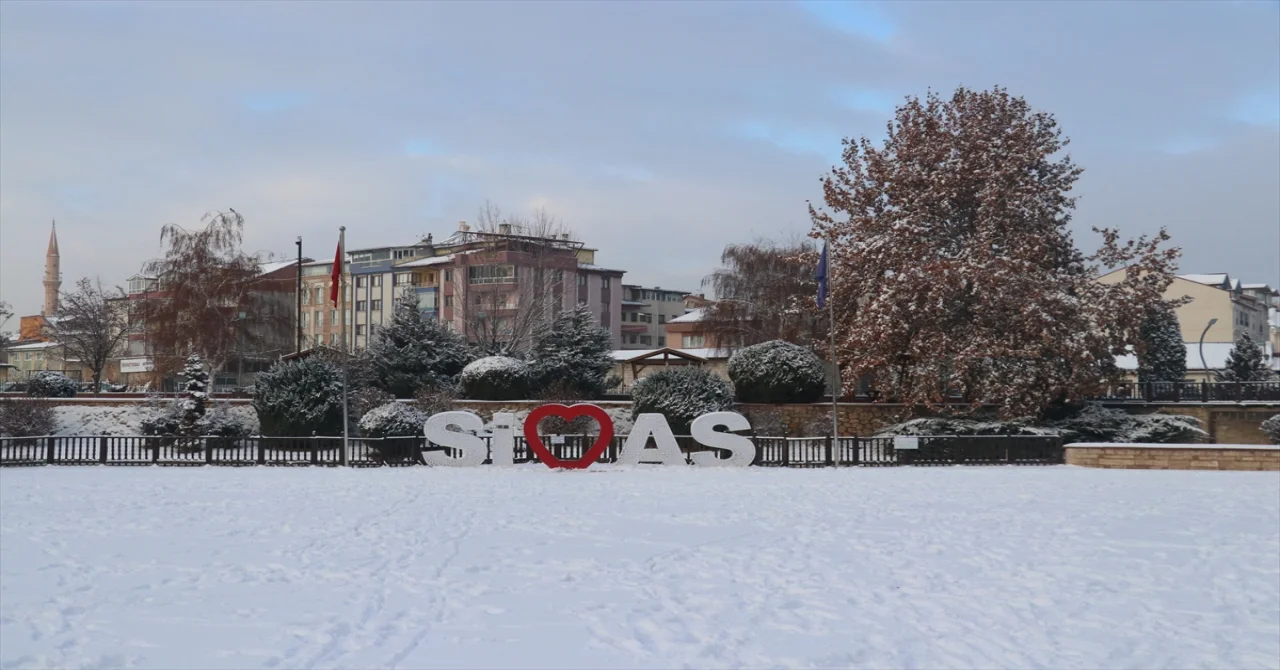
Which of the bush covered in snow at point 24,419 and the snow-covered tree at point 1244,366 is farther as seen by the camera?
the snow-covered tree at point 1244,366

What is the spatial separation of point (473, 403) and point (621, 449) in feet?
35.8

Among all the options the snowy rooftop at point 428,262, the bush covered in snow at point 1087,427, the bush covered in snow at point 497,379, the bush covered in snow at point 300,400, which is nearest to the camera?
the bush covered in snow at point 300,400

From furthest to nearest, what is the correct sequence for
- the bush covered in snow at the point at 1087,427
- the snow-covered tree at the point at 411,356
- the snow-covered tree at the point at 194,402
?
the snow-covered tree at the point at 411,356 < the snow-covered tree at the point at 194,402 < the bush covered in snow at the point at 1087,427

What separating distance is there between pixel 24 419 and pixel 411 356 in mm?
12260

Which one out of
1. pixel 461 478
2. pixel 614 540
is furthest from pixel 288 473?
pixel 614 540

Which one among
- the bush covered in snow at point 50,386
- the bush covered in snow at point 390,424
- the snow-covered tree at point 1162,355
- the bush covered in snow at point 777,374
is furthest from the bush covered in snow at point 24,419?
the snow-covered tree at point 1162,355

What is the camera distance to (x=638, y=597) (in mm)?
10656

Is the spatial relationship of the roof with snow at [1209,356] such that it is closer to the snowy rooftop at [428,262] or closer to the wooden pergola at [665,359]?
the wooden pergola at [665,359]

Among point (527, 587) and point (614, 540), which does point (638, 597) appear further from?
point (614, 540)

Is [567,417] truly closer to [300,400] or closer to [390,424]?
[390,424]

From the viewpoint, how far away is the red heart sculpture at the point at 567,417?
980 inches

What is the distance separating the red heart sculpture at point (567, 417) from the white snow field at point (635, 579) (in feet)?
15.0

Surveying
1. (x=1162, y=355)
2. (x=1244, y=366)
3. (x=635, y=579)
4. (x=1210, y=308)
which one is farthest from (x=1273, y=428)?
(x=1210, y=308)

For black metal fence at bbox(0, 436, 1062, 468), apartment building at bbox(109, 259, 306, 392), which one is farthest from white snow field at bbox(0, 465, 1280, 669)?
apartment building at bbox(109, 259, 306, 392)
